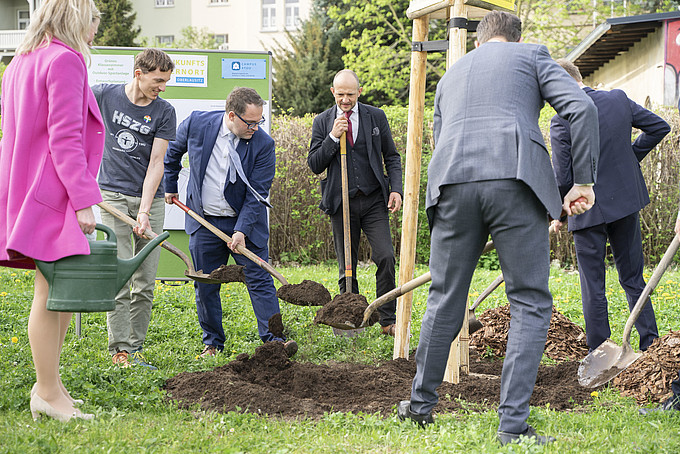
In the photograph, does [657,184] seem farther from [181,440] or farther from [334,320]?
[181,440]

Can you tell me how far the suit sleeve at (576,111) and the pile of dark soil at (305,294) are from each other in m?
2.53

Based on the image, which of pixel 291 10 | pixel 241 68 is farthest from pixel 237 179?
pixel 291 10

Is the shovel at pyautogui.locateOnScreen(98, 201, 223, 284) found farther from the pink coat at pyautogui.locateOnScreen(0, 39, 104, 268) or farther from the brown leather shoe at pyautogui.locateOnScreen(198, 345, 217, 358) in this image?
the pink coat at pyautogui.locateOnScreen(0, 39, 104, 268)

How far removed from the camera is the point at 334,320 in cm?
509

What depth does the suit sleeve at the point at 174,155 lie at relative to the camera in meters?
5.68

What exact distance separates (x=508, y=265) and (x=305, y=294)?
236cm

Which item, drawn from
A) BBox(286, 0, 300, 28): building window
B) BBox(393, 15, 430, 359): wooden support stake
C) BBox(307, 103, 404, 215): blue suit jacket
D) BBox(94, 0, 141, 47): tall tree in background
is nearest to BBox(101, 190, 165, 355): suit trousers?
BBox(307, 103, 404, 215): blue suit jacket

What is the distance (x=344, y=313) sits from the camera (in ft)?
16.8

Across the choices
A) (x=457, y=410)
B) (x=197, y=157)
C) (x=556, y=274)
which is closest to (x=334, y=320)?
(x=457, y=410)

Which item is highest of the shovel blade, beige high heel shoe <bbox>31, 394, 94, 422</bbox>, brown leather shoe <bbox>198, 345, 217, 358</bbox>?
beige high heel shoe <bbox>31, 394, 94, 422</bbox>

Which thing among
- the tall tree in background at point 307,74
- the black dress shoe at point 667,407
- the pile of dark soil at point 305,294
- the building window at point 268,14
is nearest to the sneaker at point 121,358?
the pile of dark soil at point 305,294

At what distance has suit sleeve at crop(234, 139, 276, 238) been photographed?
18.0 ft

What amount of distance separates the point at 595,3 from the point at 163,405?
24119 millimetres

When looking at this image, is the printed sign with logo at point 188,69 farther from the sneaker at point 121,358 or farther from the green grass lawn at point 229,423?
the sneaker at point 121,358
